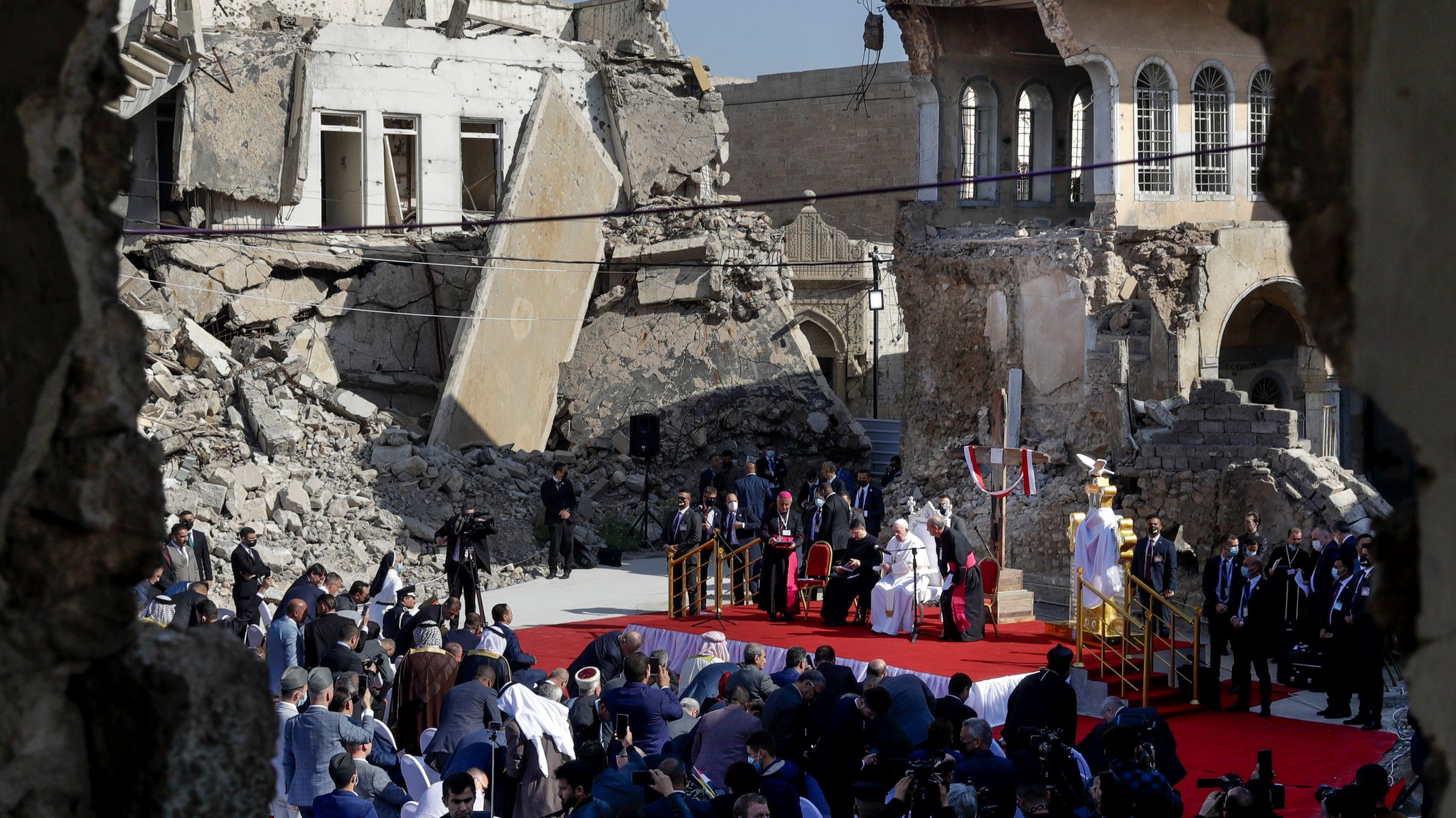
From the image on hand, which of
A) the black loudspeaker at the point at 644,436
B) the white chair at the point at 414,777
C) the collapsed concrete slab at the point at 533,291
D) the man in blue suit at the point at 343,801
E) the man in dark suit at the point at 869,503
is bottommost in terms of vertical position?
the white chair at the point at 414,777

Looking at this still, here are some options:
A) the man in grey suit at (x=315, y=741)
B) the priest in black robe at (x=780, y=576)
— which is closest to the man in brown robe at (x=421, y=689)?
the man in grey suit at (x=315, y=741)

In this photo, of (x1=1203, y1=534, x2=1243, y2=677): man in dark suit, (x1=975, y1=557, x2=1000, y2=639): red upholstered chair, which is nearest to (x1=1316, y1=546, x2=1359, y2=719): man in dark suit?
(x1=1203, y1=534, x2=1243, y2=677): man in dark suit

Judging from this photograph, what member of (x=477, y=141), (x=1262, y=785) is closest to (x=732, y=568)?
(x=1262, y=785)

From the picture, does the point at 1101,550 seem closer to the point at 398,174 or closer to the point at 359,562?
the point at 359,562

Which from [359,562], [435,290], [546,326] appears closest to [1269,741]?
[359,562]

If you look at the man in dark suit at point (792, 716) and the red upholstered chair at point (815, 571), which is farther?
the red upholstered chair at point (815, 571)

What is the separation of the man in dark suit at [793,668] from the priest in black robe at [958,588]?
3638mm

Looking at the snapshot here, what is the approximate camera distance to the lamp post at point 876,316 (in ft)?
95.3

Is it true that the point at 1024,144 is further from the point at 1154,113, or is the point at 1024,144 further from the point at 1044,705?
the point at 1044,705

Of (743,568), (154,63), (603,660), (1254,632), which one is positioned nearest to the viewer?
(603,660)

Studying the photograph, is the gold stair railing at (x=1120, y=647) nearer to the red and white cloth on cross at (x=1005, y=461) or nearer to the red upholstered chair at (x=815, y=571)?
the red and white cloth on cross at (x=1005, y=461)

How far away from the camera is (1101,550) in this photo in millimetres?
14039

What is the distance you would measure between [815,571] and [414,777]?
317 inches

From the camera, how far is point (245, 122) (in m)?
24.5
